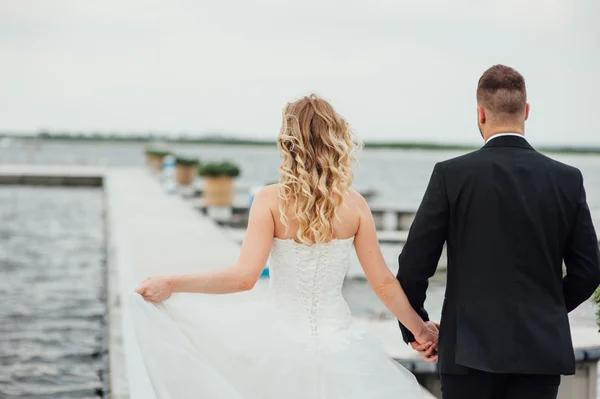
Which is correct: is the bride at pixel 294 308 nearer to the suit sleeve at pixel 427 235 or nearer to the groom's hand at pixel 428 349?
the groom's hand at pixel 428 349

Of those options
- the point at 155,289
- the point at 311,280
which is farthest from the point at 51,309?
the point at 311,280

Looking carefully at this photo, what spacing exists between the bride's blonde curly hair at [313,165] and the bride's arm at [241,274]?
84mm

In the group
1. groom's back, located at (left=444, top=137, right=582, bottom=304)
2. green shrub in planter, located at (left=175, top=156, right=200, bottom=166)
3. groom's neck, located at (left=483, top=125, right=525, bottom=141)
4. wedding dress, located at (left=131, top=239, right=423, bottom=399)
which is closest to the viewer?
groom's back, located at (left=444, top=137, right=582, bottom=304)

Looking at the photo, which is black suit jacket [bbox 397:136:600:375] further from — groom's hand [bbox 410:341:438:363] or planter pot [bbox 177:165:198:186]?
planter pot [bbox 177:165:198:186]

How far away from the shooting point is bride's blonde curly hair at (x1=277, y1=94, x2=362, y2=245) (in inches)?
121

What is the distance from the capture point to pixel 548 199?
107 inches

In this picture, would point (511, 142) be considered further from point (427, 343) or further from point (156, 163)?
point (156, 163)

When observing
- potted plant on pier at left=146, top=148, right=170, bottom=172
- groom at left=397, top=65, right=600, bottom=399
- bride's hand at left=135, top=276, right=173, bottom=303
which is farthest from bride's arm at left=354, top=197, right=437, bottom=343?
potted plant on pier at left=146, top=148, right=170, bottom=172

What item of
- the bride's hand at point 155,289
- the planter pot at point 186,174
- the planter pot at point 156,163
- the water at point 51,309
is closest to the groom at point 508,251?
the bride's hand at point 155,289

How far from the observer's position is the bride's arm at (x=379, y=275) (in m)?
3.19

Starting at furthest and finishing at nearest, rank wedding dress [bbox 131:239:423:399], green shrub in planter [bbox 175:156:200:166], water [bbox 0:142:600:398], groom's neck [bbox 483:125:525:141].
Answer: green shrub in planter [bbox 175:156:200:166]
water [bbox 0:142:600:398]
wedding dress [bbox 131:239:423:399]
groom's neck [bbox 483:125:525:141]

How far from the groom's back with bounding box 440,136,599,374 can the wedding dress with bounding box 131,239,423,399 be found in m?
0.56

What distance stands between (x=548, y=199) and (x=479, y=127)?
1.33ft

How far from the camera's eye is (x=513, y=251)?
8.96ft
